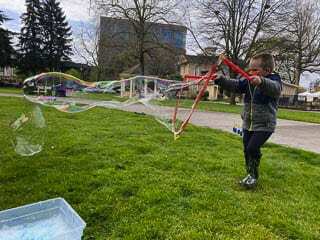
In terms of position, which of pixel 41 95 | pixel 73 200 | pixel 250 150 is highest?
pixel 41 95

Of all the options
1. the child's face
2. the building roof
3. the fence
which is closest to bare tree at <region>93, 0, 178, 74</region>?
the building roof

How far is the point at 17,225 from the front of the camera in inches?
124

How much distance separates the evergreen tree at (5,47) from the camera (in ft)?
135

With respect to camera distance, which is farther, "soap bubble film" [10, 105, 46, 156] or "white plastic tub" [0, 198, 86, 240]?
"soap bubble film" [10, 105, 46, 156]

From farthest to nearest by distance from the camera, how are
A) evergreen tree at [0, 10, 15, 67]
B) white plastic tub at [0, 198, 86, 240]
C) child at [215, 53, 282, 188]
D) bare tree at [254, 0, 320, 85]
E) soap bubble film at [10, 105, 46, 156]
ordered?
evergreen tree at [0, 10, 15, 67], bare tree at [254, 0, 320, 85], soap bubble film at [10, 105, 46, 156], child at [215, 53, 282, 188], white plastic tub at [0, 198, 86, 240]

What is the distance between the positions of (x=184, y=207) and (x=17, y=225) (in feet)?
5.63

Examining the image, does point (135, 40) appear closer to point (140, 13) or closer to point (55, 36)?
point (140, 13)

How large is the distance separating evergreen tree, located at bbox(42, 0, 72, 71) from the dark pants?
43.8 m

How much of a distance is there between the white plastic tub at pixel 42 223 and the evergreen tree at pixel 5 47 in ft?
137

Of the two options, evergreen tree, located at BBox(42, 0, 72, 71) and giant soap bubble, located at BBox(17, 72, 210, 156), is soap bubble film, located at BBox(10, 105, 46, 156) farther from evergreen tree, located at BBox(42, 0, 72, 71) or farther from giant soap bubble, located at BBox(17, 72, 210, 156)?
evergreen tree, located at BBox(42, 0, 72, 71)

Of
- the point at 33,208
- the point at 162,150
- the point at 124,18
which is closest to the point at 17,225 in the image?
the point at 33,208

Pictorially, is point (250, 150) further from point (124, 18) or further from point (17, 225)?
point (124, 18)

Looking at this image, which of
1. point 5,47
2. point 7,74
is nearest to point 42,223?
point 5,47

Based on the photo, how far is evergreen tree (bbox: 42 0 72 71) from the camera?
4606cm
